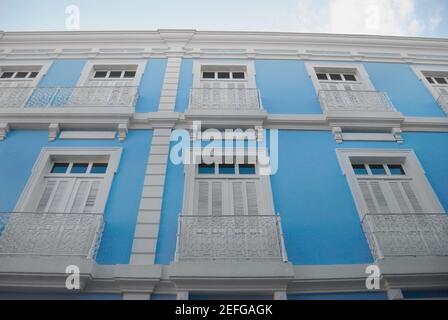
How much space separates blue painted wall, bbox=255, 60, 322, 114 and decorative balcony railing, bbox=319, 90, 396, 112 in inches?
10.0

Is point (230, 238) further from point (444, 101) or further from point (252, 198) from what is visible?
point (444, 101)

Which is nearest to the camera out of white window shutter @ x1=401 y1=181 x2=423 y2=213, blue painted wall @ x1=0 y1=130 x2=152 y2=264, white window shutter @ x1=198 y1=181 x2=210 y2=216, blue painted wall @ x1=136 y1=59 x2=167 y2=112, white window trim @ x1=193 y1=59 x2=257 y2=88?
blue painted wall @ x1=0 y1=130 x2=152 y2=264

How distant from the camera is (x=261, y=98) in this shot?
26.9ft

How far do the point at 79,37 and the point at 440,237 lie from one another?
10.5 m

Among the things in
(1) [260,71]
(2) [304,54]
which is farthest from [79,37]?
(2) [304,54]

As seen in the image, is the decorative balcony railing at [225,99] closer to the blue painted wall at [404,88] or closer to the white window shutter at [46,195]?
the white window shutter at [46,195]

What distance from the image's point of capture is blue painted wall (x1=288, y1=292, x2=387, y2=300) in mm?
4902

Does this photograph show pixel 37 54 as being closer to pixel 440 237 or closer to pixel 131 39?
pixel 131 39

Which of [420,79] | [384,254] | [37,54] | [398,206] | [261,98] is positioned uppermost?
[37,54]

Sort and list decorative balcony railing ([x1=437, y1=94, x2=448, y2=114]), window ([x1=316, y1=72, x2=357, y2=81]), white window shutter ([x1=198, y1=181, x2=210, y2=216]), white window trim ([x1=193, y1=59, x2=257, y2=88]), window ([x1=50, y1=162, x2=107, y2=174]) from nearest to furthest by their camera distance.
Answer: white window shutter ([x1=198, y1=181, x2=210, y2=216]) < window ([x1=50, y1=162, x2=107, y2=174]) < decorative balcony railing ([x1=437, y1=94, x2=448, y2=114]) < white window trim ([x1=193, y1=59, x2=257, y2=88]) < window ([x1=316, y1=72, x2=357, y2=81])

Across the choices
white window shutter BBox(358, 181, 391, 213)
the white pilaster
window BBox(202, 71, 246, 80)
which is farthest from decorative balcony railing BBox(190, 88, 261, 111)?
white window shutter BBox(358, 181, 391, 213)

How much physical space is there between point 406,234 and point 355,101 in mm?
3722

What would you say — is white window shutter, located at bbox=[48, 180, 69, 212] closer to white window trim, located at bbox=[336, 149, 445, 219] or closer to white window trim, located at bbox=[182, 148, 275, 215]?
white window trim, located at bbox=[182, 148, 275, 215]
